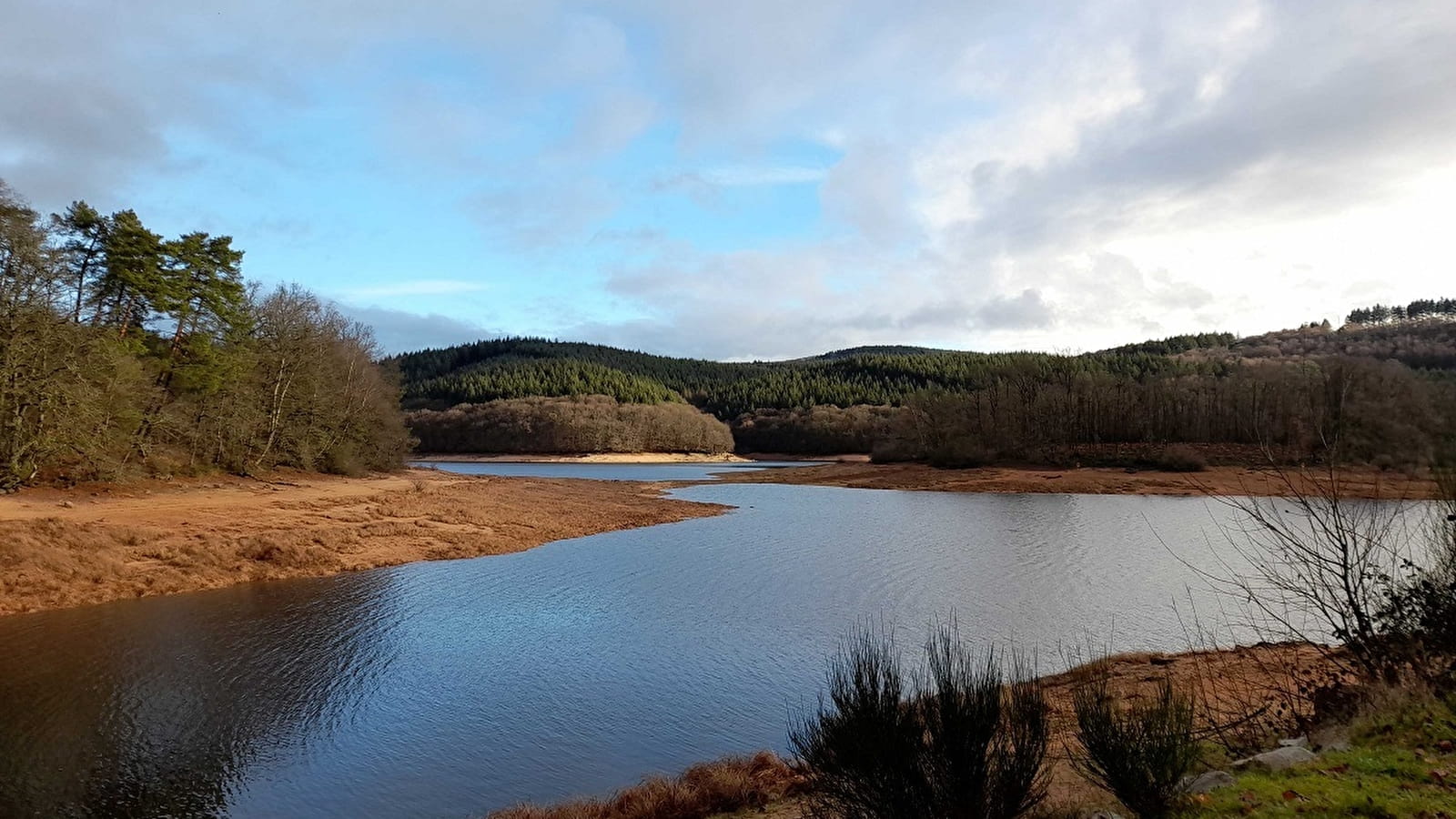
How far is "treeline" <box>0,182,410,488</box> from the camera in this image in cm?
2498

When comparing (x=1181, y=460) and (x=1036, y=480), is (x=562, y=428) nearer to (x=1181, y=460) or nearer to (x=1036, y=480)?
(x=1036, y=480)

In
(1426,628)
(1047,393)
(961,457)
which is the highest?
(1047,393)

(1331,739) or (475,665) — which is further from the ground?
(1331,739)

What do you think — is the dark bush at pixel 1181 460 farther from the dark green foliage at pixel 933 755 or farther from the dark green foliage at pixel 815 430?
the dark green foliage at pixel 933 755

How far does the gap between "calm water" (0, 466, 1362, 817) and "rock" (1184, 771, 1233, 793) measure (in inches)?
227

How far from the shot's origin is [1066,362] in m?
89.9

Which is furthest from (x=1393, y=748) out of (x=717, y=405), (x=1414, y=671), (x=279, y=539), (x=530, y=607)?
(x=717, y=405)

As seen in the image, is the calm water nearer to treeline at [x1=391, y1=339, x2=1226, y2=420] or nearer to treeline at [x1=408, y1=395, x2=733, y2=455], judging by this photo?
treeline at [x1=408, y1=395, x2=733, y2=455]

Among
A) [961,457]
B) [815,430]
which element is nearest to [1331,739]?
[961,457]

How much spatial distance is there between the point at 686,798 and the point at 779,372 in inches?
6948

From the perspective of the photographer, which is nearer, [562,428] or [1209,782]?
[1209,782]

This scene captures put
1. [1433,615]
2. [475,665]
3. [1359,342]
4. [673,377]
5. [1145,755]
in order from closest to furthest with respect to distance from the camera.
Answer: [1145,755] < [1433,615] < [475,665] < [1359,342] < [673,377]

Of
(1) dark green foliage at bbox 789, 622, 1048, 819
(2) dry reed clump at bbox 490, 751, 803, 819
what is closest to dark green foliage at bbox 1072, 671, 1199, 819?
(1) dark green foliage at bbox 789, 622, 1048, 819

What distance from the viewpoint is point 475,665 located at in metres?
14.4
